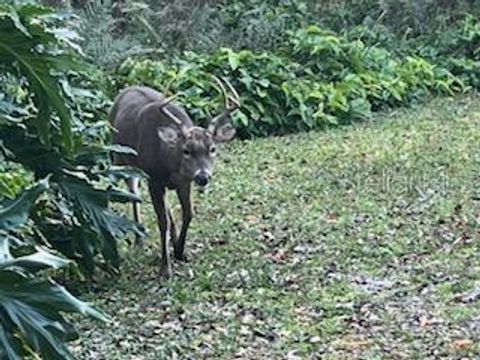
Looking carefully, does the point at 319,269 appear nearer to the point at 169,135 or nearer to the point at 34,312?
the point at 169,135

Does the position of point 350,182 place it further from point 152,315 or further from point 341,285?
point 152,315

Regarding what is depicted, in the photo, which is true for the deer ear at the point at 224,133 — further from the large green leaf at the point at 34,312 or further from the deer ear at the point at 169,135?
the large green leaf at the point at 34,312

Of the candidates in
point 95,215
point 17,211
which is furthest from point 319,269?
point 17,211

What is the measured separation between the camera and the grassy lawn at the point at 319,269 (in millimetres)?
6410

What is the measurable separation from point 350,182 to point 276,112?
350cm

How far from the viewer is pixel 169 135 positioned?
26.3 feet

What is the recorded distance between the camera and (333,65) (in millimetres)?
15172

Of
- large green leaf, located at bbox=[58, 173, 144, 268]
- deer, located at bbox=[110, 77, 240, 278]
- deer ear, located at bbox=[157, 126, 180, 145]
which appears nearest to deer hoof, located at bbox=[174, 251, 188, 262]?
deer, located at bbox=[110, 77, 240, 278]

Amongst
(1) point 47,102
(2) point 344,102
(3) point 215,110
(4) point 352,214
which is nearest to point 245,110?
(3) point 215,110

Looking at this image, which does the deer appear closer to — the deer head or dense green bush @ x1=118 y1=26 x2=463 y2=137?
the deer head

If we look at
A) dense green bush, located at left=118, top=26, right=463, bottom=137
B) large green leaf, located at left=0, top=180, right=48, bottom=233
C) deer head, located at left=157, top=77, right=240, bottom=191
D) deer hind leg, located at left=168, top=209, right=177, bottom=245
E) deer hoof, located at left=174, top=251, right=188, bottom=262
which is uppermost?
large green leaf, located at left=0, top=180, right=48, bottom=233

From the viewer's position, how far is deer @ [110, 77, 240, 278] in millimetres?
7949

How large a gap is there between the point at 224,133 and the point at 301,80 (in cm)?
670

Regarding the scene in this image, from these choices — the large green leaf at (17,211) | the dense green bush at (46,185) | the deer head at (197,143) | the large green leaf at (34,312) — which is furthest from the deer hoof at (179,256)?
the large green leaf at (34,312)
